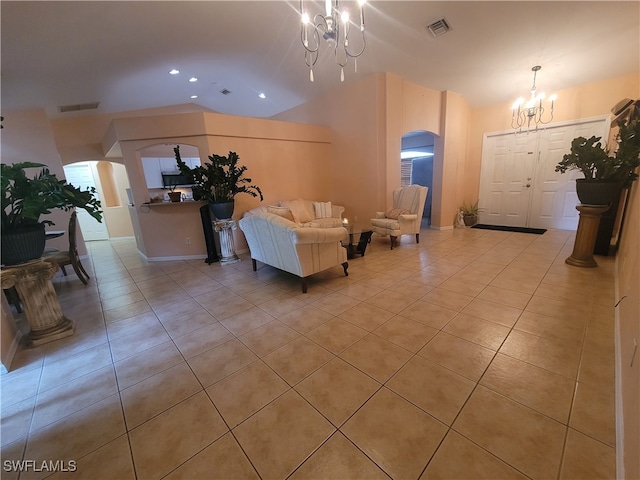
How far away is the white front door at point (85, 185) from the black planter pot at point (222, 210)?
537 centimetres

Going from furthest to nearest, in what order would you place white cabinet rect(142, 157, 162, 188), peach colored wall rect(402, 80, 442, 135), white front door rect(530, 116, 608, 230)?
white cabinet rect(142, 157, 162, 188)
white front door rect(530, 116, 608, 230)
peach colored wall rect(402, 80, 442, 135)

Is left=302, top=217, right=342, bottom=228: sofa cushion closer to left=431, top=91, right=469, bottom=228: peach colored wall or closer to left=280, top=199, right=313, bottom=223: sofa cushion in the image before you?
left=280, top=199, right=313, bottom=223: sofa cushion

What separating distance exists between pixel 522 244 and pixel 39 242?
21.2 ft

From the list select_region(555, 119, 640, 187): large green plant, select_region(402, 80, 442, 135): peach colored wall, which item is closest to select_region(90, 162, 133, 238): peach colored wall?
select_region(402, 80, 442, 135): peach colored wall

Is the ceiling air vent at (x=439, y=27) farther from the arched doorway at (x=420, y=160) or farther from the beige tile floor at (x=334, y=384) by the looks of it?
the beige tile floor at (x=334, y=384)

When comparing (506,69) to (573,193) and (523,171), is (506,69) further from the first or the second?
(573,193)

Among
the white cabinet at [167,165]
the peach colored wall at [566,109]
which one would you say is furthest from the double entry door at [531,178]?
the white cabinet at [167,165]

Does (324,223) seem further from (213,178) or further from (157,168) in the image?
(157,168)

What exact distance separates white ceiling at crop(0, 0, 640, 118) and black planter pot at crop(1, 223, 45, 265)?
7.81ft

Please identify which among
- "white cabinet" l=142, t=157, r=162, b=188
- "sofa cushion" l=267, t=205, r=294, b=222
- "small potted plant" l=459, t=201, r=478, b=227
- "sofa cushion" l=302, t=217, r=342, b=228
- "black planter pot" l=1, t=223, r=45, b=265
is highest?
"white cabinet" l=142, t=157, r=162, b=188

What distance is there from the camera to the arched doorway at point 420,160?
22.8ft

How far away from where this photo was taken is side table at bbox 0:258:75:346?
6.81 feet

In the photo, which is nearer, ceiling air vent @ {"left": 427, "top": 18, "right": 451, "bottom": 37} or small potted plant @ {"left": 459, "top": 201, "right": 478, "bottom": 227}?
ceiling air vent @ {"left": 427, "top": 18, "right": 451, "bottom": 37}

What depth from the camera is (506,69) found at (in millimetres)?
4434
